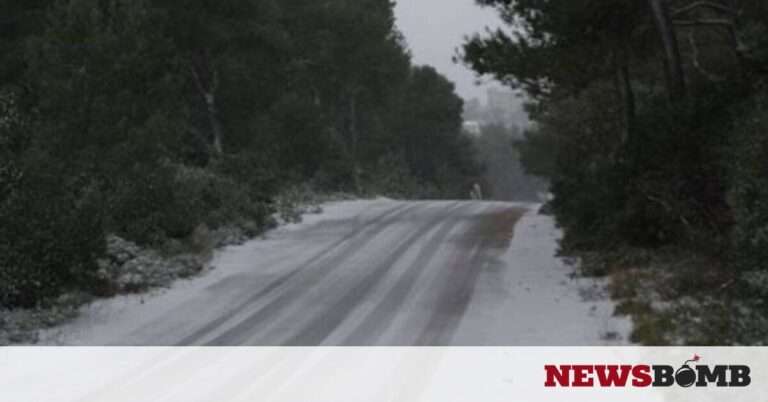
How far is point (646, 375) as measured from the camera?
31.9 ft

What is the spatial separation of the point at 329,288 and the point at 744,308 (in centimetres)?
807

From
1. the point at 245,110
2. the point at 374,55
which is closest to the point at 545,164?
the point at 374,55

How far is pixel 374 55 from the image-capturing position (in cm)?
4812

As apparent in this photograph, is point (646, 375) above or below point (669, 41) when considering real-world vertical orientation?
below

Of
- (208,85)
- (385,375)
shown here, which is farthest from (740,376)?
(208,85)

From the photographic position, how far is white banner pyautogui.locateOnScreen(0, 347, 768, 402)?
364 inches

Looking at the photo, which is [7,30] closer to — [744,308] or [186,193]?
[186,193]

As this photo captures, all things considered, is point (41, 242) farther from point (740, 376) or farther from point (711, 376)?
point (740, 376)

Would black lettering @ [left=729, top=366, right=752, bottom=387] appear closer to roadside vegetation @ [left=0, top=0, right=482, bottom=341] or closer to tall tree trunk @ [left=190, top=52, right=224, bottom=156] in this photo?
roadside vegetation @ [left=0, top=0, right=482, bottom=341]

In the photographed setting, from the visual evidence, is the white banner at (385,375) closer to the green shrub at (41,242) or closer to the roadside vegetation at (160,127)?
the green shrub at (41,242)

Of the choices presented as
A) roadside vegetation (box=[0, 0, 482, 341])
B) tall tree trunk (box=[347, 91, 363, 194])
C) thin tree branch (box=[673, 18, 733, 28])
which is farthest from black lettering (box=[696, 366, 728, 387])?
tall tree trunk (box=[347, 91, 363, 194])

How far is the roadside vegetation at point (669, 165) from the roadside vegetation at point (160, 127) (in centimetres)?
893

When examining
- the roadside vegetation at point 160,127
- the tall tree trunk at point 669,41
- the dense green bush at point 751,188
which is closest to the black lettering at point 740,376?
the dense green bush at point 751,188

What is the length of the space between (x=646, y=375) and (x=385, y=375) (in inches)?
129
